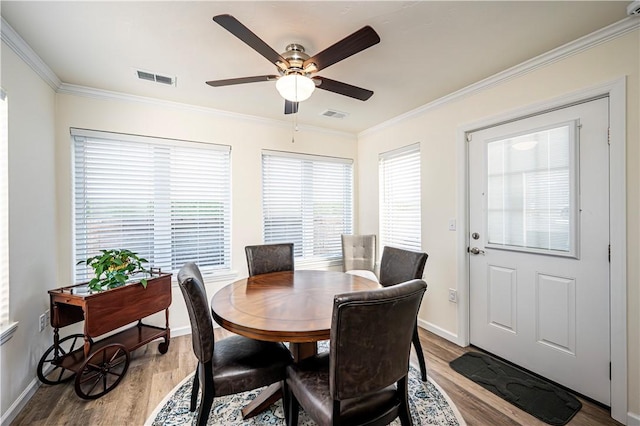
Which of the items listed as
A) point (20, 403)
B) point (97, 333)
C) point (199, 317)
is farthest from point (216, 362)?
point (20, 403)

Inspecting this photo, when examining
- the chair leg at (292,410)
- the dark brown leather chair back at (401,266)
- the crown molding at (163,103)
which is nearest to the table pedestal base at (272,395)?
the chair leg at (292,410)

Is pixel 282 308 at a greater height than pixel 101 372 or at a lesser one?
greater

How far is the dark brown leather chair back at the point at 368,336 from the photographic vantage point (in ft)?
3.70

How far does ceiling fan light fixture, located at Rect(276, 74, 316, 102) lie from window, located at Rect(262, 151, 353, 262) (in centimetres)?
176

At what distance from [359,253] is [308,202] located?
0.97m

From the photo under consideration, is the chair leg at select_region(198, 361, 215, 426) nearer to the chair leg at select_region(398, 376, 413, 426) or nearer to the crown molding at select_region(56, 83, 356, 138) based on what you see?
the chair leg at select_region(398, 376, 413, 426)

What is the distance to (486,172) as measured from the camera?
255 cm

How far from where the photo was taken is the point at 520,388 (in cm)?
204

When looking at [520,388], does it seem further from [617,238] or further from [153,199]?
[153,199]

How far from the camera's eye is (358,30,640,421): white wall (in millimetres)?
1699

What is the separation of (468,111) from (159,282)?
10.6 feet

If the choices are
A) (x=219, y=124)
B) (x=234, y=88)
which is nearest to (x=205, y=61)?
(x=234, y=88)

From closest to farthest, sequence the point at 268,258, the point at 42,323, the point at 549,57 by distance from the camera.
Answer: the point at 549,57, the point at 42,323, the point at 268,258

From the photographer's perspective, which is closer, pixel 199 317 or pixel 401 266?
pixel 199 317
